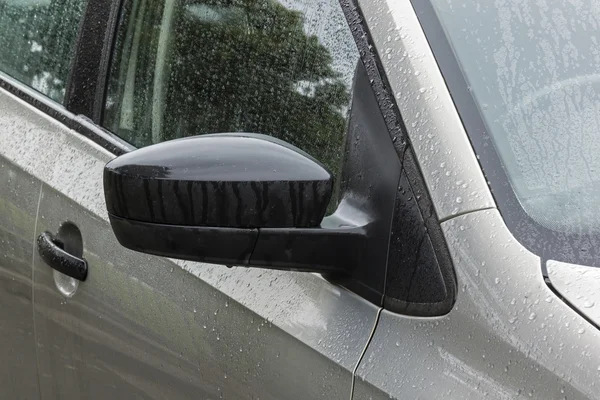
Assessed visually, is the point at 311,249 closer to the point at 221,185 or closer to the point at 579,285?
the point at 221,185

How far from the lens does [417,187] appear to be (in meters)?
1.53

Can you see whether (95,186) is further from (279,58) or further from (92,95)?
(279,58)

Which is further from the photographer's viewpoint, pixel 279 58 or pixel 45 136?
pixel 45 136

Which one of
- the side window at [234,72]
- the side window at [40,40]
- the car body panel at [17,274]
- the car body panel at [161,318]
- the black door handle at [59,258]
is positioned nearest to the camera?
the car body panel at [161,318]

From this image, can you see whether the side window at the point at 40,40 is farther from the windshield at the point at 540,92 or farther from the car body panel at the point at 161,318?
the windshield at the point at 540,92

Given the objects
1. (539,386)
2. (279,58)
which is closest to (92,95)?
(279,58)

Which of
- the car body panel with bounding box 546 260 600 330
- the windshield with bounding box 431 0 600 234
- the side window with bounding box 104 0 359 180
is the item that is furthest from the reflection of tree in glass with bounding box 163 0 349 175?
the car body panel with bounding box 546 260 600 330

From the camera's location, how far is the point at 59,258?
7.02 ft

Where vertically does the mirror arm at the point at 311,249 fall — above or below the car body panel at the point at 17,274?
above

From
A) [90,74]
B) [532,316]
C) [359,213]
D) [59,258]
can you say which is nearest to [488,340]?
[532,316]

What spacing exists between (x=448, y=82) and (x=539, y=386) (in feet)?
1.59

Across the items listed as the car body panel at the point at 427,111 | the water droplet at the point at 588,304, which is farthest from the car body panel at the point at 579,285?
the car body panel at the point at 427,111

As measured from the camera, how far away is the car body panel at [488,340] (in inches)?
52.1

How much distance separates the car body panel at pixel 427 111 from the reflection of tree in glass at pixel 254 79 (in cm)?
13
